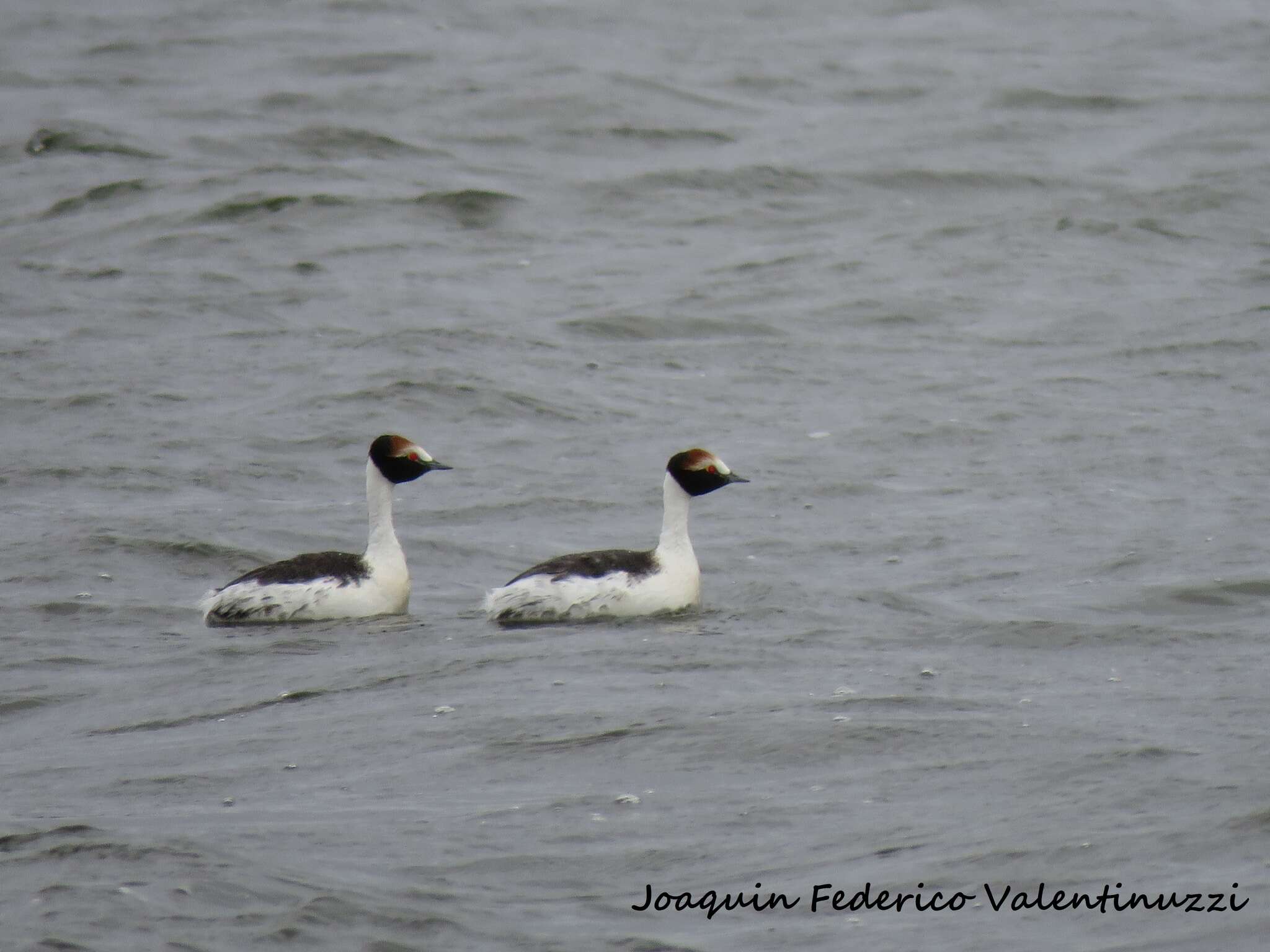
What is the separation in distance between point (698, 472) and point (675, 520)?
347 millimetres

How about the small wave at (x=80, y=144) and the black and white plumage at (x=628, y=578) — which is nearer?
the black and white plumage at (x=628, y=578)

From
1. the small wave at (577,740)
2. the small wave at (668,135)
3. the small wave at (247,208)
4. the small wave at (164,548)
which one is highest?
the small wave at (577,740)

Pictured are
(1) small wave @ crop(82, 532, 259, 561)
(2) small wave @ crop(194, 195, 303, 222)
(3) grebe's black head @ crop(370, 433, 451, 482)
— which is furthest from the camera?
(2) small wave @ crop(194, 195, 303, 222)

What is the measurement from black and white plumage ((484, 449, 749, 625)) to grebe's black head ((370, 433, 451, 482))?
1.16 m

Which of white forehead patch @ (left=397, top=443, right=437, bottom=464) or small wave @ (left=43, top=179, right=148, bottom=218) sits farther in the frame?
small wave @ (left=43, top=179, right=148, bottom=218)

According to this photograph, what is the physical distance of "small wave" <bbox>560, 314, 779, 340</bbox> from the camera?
68.5 ft

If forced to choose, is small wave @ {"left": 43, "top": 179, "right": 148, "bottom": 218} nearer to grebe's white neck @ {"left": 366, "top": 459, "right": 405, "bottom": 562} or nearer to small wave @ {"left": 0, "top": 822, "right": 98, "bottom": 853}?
grebe's white neck @ {"left": 366, "top": 459, "right": 405, "bottom": 562}

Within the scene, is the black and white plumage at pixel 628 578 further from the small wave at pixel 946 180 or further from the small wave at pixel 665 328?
the small wave at pixel 946 180

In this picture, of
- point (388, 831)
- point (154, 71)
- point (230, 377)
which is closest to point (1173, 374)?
point (230, 377)

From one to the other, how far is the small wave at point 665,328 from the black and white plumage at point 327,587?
780cm

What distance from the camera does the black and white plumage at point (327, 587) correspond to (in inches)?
489

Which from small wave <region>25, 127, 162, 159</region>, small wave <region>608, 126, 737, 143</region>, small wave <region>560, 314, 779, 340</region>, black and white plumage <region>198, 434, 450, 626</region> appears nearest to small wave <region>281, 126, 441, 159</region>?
small wave <region>25, 127, 162, 159</region>
